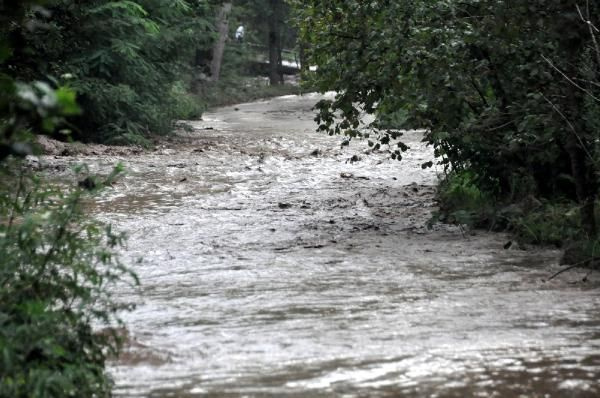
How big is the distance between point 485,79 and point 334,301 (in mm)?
4801

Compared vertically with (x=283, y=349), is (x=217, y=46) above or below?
above

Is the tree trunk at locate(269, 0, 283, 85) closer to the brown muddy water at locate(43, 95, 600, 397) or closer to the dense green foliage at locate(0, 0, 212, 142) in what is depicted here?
the dense green foliage at locate(0, 0, 212, 142)

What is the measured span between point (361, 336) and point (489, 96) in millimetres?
6461

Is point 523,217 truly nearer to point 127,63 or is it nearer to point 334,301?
point 334,301

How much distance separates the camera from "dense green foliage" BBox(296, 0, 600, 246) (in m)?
9.73

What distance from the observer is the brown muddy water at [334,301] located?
5.69 m

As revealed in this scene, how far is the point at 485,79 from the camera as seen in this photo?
38.1ft

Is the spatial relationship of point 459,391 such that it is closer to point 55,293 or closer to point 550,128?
point 55,293

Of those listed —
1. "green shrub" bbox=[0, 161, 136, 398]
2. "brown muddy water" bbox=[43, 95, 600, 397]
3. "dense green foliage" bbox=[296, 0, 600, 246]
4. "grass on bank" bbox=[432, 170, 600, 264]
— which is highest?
"dense green foliage" bbox=[296, 0, 600, 246]

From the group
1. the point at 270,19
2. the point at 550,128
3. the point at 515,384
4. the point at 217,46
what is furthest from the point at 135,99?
the point at 270,19

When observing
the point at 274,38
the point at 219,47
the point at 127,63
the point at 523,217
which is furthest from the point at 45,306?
the point at 274,38

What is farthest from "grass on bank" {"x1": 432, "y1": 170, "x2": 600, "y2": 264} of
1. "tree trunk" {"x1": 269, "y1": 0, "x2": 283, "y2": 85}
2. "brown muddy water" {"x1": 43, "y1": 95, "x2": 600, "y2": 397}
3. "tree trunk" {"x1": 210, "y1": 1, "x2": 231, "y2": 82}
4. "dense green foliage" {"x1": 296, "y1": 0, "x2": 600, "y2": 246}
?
"tree trunk" {"x1": 269, "y1": 0, "x2": 283, "y2": 85}

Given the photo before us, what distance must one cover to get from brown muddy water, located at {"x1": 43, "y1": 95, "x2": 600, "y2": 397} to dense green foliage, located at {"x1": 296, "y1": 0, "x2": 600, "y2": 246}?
44.6 inches

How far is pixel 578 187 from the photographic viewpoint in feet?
33.0
